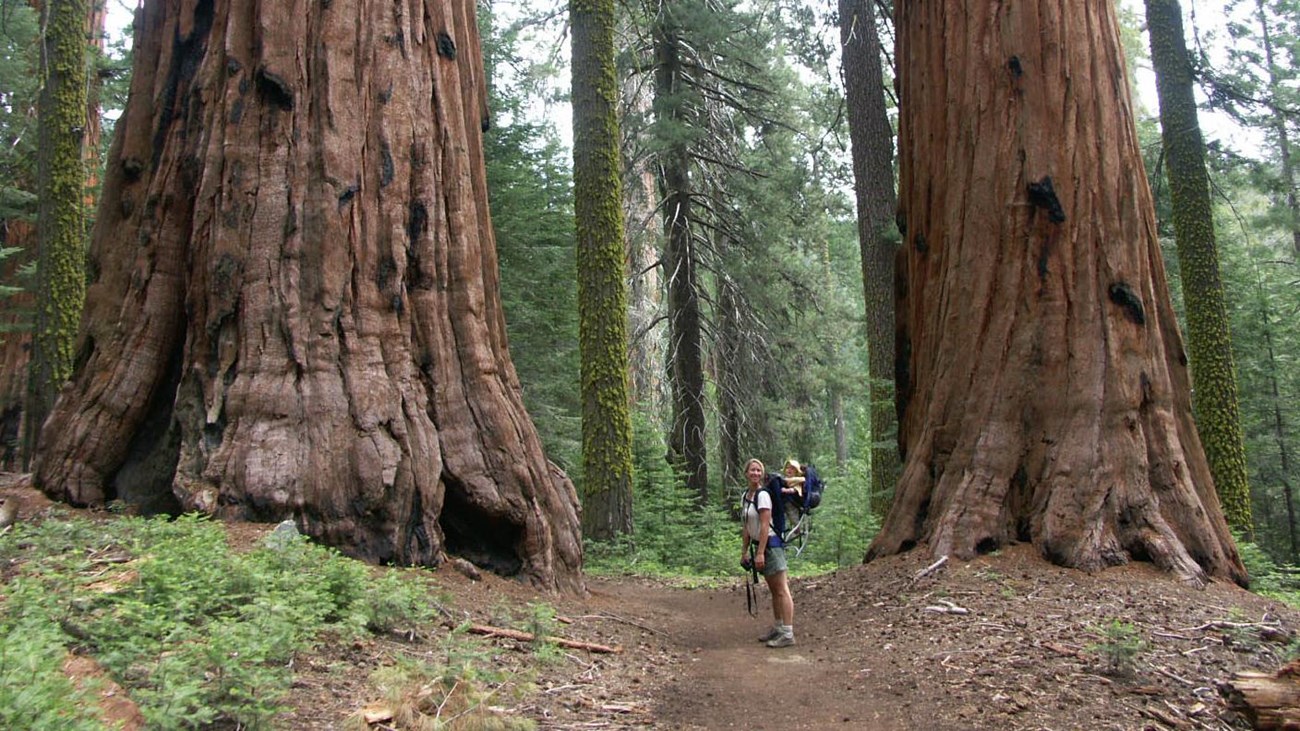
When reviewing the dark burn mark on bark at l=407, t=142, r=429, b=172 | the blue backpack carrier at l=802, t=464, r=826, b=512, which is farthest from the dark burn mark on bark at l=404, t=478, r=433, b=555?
the blue backpack carrier at l=802, t=464, r=826, b=512

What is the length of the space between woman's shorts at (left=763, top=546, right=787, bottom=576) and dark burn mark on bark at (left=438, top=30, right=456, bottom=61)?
5.41m

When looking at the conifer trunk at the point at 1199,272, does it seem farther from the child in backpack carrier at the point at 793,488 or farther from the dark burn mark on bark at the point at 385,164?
the dark burn mark on bark at the point at 385,164

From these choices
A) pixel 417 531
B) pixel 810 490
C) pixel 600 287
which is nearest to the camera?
pixel 417 531

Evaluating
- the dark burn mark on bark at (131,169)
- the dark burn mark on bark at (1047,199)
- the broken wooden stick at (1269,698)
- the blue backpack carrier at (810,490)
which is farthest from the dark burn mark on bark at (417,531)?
the dark burn mark on bark at (1047,199)

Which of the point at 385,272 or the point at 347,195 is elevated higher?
the point at 347,195

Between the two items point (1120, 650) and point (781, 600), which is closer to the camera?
point (1120, 650)

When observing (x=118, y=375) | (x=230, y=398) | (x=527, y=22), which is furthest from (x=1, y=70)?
(x=230, y=398)

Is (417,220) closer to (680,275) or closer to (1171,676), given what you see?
(1171,676)

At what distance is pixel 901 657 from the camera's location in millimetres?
5992

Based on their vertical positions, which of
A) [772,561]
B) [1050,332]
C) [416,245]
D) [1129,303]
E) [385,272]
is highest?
[416,245]

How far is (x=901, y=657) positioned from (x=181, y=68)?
25.8 ft

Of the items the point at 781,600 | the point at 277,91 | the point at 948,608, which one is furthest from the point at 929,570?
the point at 277,91

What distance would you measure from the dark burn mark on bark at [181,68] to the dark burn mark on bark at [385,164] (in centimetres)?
203

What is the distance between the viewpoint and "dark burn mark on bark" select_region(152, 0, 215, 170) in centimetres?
811
